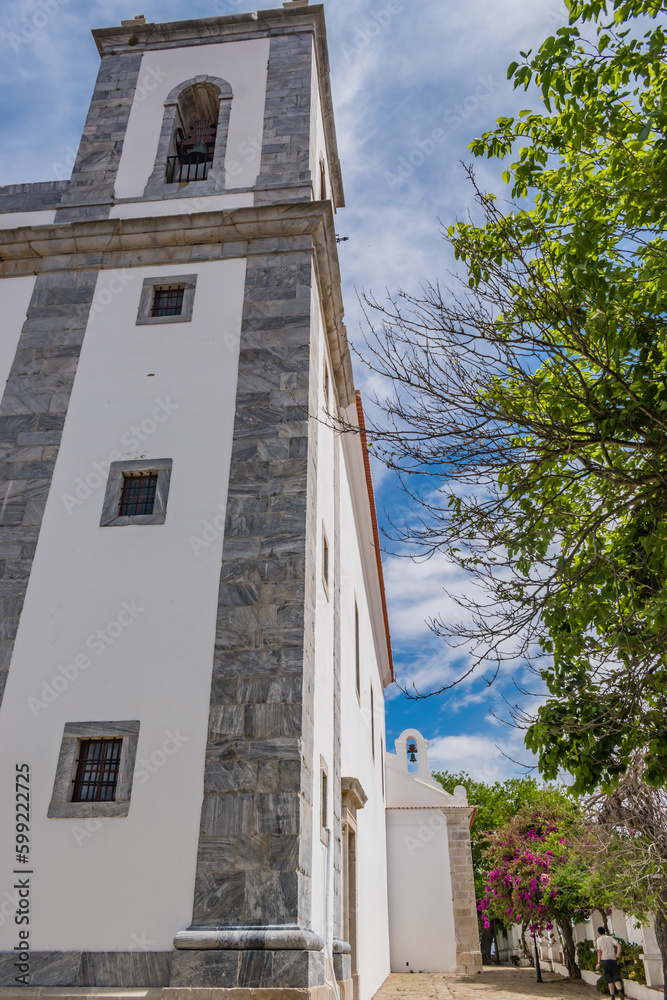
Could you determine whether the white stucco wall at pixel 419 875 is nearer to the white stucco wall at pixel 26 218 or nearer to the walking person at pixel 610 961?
the walking person at pixel 610 961

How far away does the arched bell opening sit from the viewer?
977 centimetres

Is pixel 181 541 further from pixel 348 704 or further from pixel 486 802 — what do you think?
pixel 486 802

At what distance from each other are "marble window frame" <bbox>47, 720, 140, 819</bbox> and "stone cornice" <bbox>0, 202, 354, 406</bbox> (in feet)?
17.3

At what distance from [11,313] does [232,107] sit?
13.4ft

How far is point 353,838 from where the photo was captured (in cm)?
977

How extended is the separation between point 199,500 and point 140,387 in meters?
1.60

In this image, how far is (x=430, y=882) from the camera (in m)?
17.4

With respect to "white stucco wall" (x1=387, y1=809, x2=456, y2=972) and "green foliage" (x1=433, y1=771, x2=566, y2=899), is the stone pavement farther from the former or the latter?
"green foliage" (x1=433, y1=771, x2=566, y2=899)

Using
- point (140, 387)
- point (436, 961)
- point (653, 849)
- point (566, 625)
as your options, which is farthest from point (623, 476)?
point (436, 961)

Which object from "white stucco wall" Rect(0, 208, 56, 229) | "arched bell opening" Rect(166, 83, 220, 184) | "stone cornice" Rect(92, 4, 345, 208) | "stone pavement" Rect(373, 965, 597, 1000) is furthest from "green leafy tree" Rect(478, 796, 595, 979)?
"stone cornice" Rect(92, 4, 345, 208)

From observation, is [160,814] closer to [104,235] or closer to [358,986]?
[358,986]

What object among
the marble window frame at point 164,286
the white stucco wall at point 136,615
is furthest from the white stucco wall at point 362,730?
the white stucco wall at point 136,615

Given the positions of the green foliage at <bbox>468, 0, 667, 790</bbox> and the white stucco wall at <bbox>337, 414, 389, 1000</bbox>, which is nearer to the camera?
the green foliage at <bbox>468, 0, 667, 790</bbox>

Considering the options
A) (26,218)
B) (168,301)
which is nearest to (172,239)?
(168,301)
